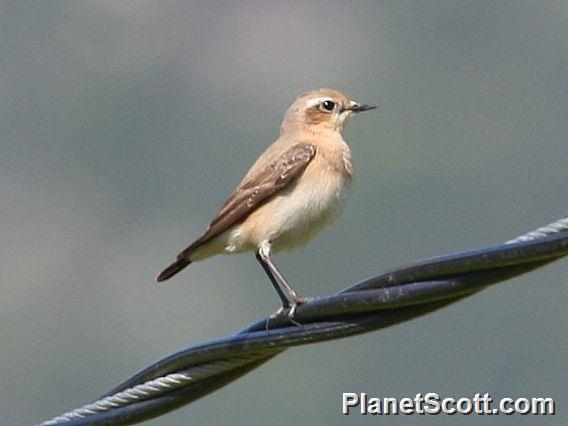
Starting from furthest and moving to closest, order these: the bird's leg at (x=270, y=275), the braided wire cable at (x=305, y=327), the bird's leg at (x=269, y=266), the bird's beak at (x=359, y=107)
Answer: the bird's beak at (x=359, y=107), the bird's leg at (x=269, y=266), the bird's leg at (x=270, y=275), the braided wire cable at (x=305, y=327)

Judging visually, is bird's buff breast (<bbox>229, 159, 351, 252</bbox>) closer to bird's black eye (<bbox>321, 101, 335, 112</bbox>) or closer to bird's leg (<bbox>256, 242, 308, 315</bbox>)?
bird's leg (<bbox>256, 242, 308, 315</bbox>)

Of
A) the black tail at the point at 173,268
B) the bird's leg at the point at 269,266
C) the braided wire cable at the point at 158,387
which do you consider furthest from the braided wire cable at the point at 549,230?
the black tail at the point at 173,268

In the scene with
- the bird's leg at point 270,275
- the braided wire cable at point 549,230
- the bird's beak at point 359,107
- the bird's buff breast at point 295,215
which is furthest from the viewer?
the bird's beak at point 359,107

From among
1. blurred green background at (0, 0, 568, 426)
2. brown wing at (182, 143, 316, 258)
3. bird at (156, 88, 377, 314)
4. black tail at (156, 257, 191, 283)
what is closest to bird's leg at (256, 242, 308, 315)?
bird at (156, 88, 377, 314)

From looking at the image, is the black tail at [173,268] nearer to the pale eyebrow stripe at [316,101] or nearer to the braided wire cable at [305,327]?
the pale eyebrow stripe at [316,101]

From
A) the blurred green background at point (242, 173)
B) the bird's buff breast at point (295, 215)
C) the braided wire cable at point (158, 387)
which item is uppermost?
the blurred green background at point (242, 173)

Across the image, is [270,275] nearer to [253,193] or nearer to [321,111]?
[253,193]

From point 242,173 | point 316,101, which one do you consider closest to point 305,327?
point 316,101
